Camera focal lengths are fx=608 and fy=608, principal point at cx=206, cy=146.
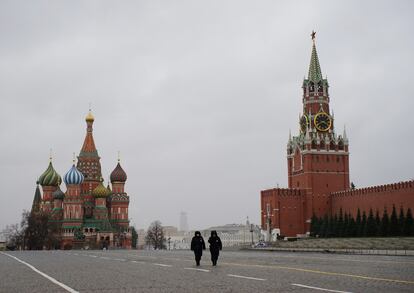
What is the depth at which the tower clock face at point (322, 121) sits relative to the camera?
86169 millimetres

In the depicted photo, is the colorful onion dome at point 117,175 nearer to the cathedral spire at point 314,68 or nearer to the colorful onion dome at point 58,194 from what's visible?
the colorful onion dome at point 58,194

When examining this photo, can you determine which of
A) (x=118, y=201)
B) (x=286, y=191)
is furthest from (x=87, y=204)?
(x=286, y=191)

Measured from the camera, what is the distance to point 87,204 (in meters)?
90.1

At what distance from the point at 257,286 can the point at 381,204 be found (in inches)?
2443

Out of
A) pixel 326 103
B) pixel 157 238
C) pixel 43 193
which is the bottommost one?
pixel 157 238

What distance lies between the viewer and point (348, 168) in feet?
276

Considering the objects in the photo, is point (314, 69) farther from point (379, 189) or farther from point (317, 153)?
point (379, 189)

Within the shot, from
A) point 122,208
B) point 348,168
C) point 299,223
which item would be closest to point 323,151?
point 348,168

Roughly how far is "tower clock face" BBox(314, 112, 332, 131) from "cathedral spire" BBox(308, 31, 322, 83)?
5552 mm

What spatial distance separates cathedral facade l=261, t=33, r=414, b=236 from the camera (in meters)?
79.9

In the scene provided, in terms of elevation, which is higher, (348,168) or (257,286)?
(348,168)

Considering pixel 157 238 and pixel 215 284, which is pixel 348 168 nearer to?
pixel 157 238

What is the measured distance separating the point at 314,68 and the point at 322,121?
8730 mm

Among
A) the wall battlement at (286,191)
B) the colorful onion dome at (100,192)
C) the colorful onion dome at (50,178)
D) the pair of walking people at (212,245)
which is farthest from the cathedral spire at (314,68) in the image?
the pair of walking people at (212,245)
